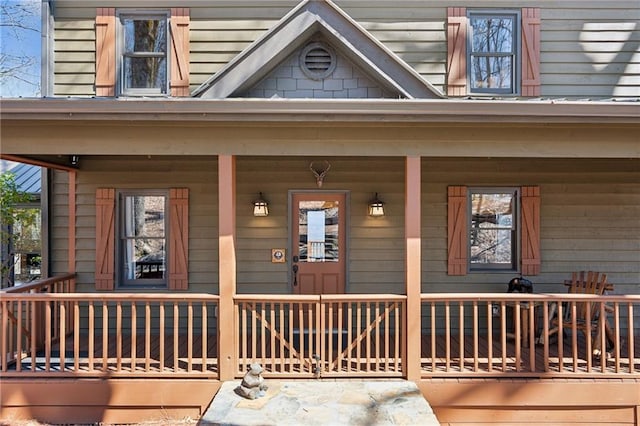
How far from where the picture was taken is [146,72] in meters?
6.16

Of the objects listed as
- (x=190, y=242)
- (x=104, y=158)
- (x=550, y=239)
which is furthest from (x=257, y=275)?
(x=550, y=239)

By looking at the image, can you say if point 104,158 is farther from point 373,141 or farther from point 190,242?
point 373,141

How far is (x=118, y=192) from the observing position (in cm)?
600

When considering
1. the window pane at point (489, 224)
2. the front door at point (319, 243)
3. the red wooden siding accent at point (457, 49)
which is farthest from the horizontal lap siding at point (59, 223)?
the window pane at point (489, 224)

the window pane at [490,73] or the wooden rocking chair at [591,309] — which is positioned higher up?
the window pane at [490,73]

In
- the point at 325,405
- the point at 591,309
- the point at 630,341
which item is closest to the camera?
the point at 325,405

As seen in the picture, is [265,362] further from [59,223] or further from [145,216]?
[59,223]

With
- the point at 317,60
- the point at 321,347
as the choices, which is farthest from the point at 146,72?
the point at 321,347

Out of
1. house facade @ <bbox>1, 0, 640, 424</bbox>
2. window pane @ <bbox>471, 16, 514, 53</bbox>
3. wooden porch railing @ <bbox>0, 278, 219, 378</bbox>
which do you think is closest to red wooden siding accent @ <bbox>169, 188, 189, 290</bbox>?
house facade @ <bbox>1, 0, 640, 424</bbox>

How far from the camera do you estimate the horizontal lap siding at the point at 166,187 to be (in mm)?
5980

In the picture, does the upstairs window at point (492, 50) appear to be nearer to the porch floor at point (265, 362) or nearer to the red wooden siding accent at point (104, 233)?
the porch floor at point (265, 362)

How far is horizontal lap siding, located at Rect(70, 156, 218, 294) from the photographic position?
5980mm

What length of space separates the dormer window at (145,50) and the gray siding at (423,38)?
44 centimetres

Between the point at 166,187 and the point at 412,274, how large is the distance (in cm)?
366
